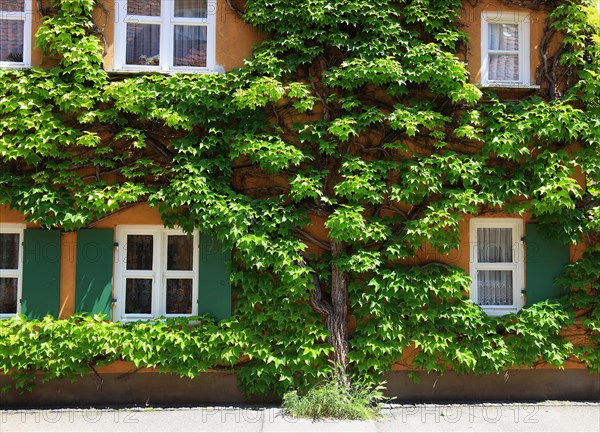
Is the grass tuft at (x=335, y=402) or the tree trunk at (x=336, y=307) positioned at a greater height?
the tree trunk at (x=336, y=307)

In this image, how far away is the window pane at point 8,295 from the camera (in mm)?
6805

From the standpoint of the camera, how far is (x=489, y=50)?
7258 mm

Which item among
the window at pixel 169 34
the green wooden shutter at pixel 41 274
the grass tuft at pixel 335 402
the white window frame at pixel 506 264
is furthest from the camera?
the white window frame at pixel 506 264

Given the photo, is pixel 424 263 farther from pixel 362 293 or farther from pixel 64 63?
pixel 64 63

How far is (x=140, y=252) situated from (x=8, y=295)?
175cm

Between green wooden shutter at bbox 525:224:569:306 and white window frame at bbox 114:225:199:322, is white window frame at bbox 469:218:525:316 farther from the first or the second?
white window frame at bbox 114:225:199:322

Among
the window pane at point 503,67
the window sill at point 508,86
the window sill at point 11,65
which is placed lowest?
the window sill at point 508,86

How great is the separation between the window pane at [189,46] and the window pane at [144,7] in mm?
368

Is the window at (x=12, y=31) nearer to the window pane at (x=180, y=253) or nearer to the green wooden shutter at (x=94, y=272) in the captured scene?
the green wooden shutter at (x=94, y=272)

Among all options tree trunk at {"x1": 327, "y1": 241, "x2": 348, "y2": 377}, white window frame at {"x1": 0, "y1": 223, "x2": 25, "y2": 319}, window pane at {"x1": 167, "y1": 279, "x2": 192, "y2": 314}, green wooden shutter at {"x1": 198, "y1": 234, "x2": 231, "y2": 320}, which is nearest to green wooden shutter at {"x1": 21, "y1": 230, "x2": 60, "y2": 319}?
white window frame at {"x1": 0, "y1": 223, "x2": 25, "y2": 319}

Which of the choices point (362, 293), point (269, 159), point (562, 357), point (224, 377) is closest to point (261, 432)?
point (224, 377)

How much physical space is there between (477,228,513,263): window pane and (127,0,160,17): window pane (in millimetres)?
5246

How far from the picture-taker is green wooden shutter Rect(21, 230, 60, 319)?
21.8 feet

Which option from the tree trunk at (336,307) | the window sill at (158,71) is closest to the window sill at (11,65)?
the window sill at (158,71)
